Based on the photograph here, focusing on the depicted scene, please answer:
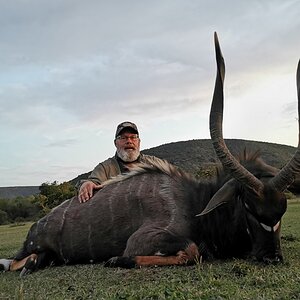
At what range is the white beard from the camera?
7.27 metres

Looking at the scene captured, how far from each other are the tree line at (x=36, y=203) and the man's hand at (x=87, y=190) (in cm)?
3021

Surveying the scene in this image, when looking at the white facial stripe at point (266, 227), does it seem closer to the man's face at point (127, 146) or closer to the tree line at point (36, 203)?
the man's face at point (127, 146)

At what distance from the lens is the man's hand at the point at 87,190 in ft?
21.0

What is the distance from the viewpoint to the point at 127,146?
23.9 ft

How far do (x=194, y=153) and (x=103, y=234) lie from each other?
56.9m

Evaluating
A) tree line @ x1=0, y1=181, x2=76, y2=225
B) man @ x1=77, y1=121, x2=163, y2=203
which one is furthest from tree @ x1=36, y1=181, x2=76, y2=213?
man @ x1=77, y1=121, x2=163, y2=203

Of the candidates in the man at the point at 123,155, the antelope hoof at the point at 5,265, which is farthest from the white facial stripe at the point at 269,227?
the antelope hoof at the point at 5,265

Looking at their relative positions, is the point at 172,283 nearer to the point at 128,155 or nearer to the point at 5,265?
the point at 5,265

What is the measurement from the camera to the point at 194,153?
205 ft

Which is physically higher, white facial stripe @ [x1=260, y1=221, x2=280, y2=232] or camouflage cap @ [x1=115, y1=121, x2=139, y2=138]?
camouflage cap @ [x1=115, y1=121, x2=139, y2=138]

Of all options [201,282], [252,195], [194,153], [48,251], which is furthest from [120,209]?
[194,153]

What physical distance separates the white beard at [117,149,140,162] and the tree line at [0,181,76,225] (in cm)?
2962

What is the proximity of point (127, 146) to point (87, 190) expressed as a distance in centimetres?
109

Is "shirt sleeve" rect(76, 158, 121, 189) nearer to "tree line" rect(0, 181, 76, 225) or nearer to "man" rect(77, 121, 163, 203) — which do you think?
"man" rect(77, 121, 163, 203)
